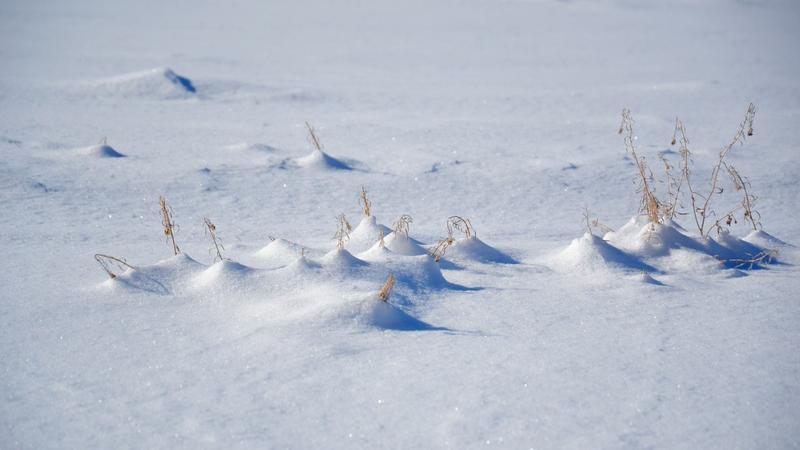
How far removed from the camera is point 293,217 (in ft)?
13.9

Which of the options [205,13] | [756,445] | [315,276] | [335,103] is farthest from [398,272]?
[205,13]

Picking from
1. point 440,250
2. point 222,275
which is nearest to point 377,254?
point 440,250

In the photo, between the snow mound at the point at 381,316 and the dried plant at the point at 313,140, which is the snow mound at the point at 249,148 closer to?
the dried plant at the point at 313,140

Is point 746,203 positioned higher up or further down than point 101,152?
higher up

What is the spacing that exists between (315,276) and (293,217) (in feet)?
4.97

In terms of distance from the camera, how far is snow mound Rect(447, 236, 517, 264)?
11.2ft

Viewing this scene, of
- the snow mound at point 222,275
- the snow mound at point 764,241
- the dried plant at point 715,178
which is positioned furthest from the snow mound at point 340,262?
the snow mound at point 764,241

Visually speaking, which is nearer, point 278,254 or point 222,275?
point 222,275

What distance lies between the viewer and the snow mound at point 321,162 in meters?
5.21

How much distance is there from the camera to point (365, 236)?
3.59 metres

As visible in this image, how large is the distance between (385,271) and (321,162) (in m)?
2.43

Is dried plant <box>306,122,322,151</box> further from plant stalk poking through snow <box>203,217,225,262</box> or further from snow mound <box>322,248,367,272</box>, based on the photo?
snow mound <box>322,248,367,272</box>

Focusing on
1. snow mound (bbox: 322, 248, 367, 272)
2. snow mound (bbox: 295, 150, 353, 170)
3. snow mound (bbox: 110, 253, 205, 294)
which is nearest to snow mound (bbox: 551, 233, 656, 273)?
snow mound (bbox: 322, 248, 367, 272)

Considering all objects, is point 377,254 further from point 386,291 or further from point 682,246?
point 682,246
